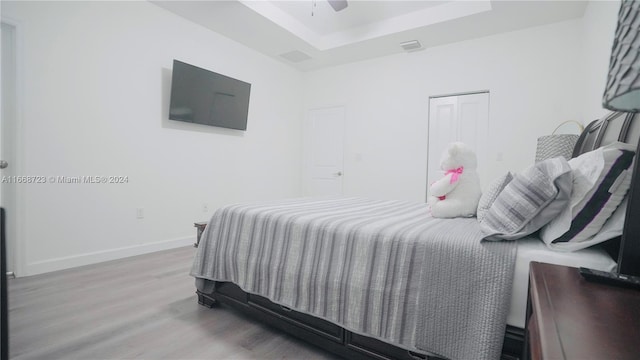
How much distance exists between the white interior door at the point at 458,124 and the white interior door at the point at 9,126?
4.33m

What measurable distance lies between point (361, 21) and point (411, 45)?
746 mm

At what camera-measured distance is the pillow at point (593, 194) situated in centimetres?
91

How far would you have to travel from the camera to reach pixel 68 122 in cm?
262

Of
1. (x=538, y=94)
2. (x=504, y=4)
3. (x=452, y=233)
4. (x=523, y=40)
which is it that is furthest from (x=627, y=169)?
(x=523, y=40)

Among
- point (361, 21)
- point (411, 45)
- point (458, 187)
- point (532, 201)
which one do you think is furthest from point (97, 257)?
point (411, 45)

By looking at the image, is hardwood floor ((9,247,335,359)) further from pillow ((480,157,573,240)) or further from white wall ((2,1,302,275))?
pillow ((480,157,573,240))

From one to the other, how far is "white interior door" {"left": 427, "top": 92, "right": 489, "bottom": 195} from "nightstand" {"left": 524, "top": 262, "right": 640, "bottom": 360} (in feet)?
11.1

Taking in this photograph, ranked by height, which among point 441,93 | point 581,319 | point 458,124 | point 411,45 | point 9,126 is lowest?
point 581,319

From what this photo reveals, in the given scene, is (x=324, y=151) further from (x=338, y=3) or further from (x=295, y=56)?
(x=338, y=3)

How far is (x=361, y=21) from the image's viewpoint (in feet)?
12.5

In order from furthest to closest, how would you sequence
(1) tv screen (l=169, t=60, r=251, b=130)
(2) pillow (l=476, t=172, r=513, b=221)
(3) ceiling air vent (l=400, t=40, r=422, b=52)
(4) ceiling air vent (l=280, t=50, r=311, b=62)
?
(4) ceiling air vent (l=280, t=50, r=311, b=62), (3) ceiling air vent (l=400, t=40, r=422, b=52), (1) tv screen (l=169, t=60, r=251, b=130), (2) pillow (l=476, t=172, r=513, b=221)

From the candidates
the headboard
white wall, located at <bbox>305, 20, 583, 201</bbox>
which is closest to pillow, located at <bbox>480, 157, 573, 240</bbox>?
the headboard

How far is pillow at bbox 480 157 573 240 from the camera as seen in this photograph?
1.03 m

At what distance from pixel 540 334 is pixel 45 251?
134 inches
